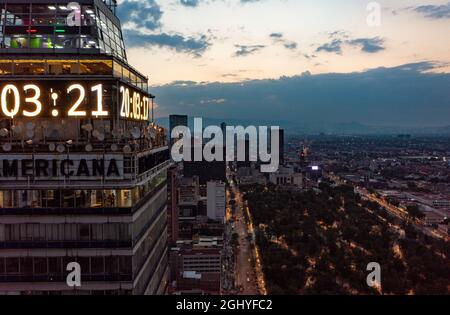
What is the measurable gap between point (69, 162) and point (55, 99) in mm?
3037

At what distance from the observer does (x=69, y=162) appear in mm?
14219

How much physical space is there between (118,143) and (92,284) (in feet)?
15.0

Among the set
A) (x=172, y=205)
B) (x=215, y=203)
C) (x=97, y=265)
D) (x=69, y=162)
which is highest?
(x=69, y=162)

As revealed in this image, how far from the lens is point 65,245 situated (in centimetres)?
1411

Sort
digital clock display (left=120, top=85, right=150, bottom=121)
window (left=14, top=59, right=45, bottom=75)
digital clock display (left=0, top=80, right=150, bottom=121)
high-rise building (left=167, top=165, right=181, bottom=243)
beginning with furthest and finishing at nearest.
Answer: high-rise building (left=167, top=165, right=181, bottom=243) < digital clock display (left=120, top=85, right=150, bottom=121) < window (left=14, top=59, right=45, bottom=75) < digital clock display (left=0, top=80, right=150, bottom=121)

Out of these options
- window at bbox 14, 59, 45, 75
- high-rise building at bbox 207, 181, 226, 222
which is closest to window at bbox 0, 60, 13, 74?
window at bbox 14, 59, 45, 75

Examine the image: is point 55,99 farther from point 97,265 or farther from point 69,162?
point 97,265

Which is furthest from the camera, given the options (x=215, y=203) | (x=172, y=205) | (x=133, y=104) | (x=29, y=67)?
(x=215, y=203)

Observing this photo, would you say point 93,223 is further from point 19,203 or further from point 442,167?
point 442,167

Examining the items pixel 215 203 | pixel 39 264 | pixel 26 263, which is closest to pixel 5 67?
pixel 26 263

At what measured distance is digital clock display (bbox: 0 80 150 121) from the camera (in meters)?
15.9

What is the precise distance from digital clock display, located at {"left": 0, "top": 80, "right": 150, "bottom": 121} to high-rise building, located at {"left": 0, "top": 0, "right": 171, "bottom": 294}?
0.12 feet

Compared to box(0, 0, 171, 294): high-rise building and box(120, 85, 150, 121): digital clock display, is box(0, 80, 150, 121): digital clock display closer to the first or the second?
box(0, 0, 171, 294): high-rise building
